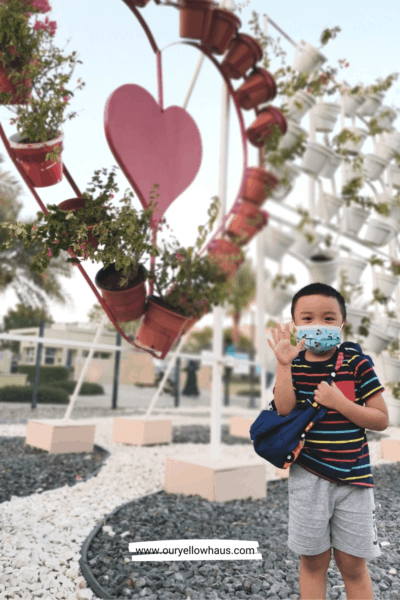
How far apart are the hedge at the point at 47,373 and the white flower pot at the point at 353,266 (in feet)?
10.9

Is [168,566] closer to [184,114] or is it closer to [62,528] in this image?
[62,528]

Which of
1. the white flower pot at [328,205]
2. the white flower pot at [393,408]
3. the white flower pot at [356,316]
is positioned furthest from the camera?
the white flower pot at [328,205]

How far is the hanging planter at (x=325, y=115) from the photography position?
4492 mm

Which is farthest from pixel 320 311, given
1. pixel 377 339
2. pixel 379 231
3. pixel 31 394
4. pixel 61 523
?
pixel 31 394

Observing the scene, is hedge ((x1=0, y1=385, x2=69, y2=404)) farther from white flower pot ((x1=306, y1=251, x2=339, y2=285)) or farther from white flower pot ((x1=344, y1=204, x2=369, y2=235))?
white flower pot ((x1=344, y1=204, x2=369, y2=235))

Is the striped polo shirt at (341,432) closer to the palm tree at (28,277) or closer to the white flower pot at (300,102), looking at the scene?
the white flower pot at (300,102)

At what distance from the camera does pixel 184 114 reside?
8.79 feet

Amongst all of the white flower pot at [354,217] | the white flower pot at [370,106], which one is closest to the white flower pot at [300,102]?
the white flower pot at [370,106]

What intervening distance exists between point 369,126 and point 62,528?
460 centimetres

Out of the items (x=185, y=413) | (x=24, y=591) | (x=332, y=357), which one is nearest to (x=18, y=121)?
(x=332, y=357)

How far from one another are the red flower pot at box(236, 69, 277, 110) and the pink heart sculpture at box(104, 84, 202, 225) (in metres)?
1.04

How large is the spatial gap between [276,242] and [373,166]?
1343 mm

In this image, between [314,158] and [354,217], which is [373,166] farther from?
[314,158]

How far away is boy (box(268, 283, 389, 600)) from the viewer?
992mm
